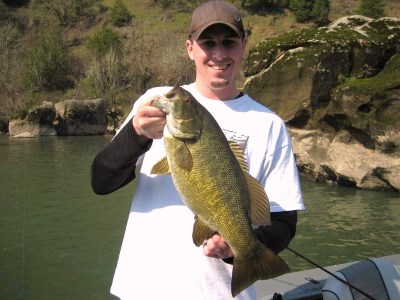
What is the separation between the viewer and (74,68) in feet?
162

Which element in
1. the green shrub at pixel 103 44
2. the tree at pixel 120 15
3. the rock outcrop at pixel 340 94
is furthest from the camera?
the tree at pixel 120 15

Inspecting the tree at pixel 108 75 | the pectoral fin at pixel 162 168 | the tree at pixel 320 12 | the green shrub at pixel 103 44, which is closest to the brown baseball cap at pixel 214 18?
the pectoral fin at pixel 162 168

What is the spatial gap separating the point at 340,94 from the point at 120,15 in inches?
1862

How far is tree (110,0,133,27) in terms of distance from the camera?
57.8 meters

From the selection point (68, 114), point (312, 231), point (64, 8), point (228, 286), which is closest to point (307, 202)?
point (312, 231)

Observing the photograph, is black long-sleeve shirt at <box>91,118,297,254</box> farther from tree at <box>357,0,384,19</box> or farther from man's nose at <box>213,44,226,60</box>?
tree at <box>357,0,384,19</box>

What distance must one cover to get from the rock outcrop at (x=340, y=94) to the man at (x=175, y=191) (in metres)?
12.6

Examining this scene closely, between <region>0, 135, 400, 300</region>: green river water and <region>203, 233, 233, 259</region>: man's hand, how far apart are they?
19.7 ft

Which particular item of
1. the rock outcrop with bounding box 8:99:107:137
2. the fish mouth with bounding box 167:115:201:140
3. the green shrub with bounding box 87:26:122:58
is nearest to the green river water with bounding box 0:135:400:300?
the fish mouth with bounding box 167:115:201:140

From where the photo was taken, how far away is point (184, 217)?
231 centimetres

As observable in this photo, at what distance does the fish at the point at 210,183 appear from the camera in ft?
6.81

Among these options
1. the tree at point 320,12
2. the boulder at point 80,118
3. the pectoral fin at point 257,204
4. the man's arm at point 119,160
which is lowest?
the boulder at point 80,118

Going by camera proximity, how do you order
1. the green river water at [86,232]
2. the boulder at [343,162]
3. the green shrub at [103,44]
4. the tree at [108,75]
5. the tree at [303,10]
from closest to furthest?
1. the green river water at [86,232]
2. the boulder at [343,162]
3. the tree at [108,75]
4. the green shrub at [103,44]
5. the tree at [303,10]

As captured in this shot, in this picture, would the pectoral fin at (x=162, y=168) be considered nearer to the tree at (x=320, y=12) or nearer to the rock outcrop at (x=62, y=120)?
the rock outcrop at (x=62, y=120)
